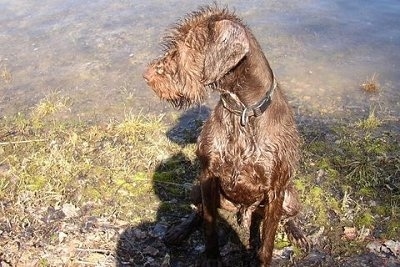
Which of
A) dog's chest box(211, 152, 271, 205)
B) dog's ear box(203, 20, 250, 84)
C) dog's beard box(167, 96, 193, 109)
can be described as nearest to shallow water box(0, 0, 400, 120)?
dog's beard box(167, 96, 193, 109)

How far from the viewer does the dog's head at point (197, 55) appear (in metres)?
3.12

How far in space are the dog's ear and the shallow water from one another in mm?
2864

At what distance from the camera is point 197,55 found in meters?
3.46

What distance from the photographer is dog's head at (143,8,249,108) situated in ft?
10.2

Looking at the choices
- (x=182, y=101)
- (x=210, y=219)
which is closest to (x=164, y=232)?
(x=210, y=219)

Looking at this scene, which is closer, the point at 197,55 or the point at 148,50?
the point at 197,55

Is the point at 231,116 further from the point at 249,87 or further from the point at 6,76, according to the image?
the point at 6,76

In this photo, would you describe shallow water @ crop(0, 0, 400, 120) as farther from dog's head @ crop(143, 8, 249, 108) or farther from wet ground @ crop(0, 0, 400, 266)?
dog's head @ crop(143, 8, 249, 108)

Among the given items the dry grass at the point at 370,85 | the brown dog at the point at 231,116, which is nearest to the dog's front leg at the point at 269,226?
the brown dog at the point at 231,116

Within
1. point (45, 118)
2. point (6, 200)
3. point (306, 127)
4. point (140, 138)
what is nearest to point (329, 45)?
point (306, 127)

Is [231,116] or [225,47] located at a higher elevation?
[225,47]

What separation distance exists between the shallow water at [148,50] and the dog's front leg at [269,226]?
247 cm

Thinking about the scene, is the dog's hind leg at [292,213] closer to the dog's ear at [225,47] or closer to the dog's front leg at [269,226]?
the dog's front leg at [269,226]

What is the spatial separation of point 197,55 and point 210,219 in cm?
120
